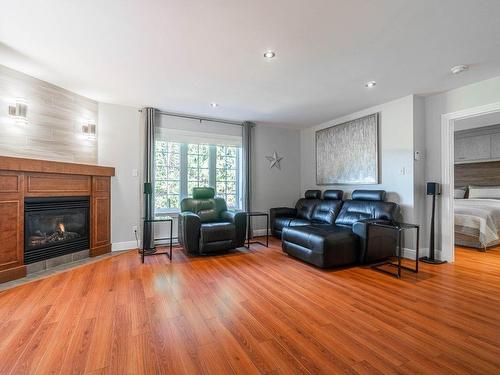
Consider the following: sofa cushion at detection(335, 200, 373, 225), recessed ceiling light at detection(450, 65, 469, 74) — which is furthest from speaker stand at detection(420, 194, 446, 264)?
recessed ceiling light at detection(450, 65, 469, 74)

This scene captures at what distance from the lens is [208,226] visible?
12.2 ft

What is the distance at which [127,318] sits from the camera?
196 cm

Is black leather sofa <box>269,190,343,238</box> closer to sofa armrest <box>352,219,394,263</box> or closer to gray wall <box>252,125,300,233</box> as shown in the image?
gray wall <box>252,125,300,233</box>

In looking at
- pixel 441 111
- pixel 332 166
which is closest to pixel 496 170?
pixel 441 111

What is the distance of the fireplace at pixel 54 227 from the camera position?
9.70 feet

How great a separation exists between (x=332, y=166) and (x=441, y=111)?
6.44ft

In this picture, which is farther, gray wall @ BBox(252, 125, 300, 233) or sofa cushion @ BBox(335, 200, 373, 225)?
gray wall @ BBox(252, 125, 300, 233)

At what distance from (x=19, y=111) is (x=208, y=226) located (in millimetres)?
2741

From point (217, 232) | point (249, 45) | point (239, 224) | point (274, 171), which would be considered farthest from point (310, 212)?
point (249, 45)

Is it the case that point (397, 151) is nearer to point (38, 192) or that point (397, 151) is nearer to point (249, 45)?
point (249, 45)

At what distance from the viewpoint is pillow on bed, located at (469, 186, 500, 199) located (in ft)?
18.6

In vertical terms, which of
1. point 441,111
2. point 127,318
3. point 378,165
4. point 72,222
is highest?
point 441,111

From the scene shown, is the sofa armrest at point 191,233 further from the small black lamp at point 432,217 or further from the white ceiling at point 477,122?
the white ceiling at point 477,122

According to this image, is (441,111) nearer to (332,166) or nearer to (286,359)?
(332,166)
